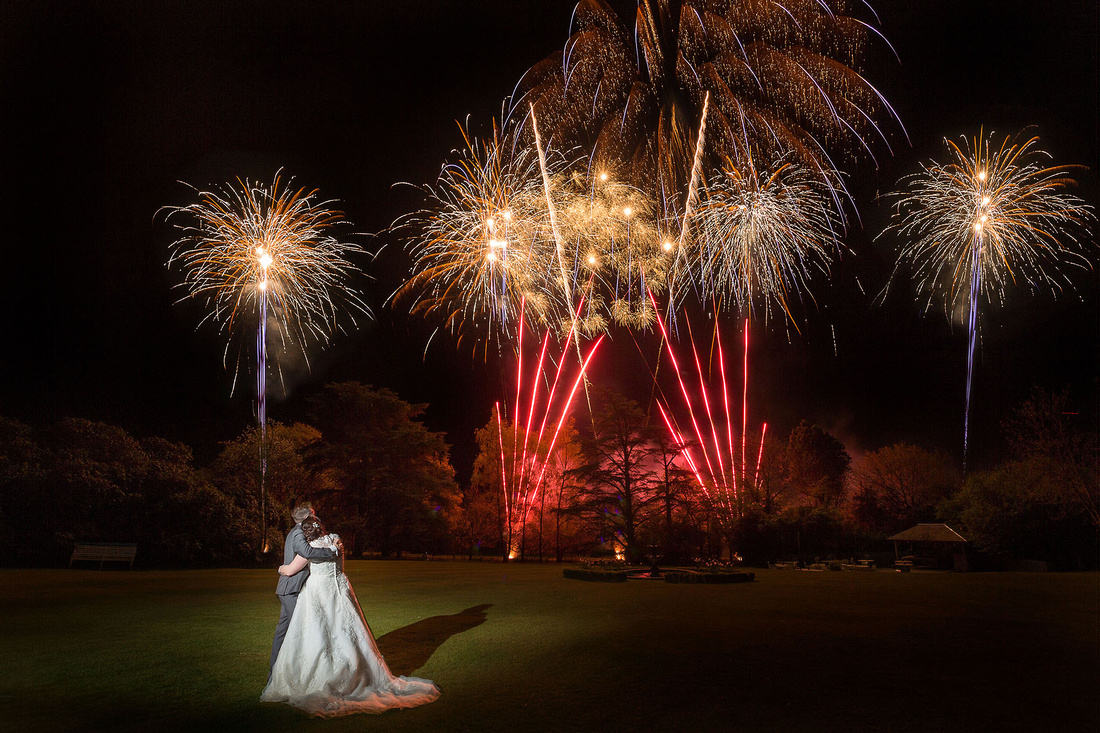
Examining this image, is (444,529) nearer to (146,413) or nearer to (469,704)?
(146,413)

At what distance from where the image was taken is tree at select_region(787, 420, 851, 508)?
56312 mm

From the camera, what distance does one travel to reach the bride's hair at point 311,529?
783 centimetres

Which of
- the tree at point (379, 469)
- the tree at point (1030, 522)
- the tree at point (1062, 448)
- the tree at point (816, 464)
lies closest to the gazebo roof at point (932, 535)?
the tree at point (1030, 522)

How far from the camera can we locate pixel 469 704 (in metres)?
7.38

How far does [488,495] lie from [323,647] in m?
44.3

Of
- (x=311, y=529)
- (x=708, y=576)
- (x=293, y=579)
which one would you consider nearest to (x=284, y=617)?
(x=293, y=579)

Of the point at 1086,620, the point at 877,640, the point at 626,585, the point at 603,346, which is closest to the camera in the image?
the point at 877,640

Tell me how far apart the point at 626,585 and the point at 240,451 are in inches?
1347

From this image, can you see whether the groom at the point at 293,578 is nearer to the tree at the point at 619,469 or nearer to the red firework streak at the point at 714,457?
the red firework streak at the point at 714,457

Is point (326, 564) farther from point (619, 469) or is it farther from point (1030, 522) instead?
point (1030, 522)

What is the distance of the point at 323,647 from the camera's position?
7.47 meters

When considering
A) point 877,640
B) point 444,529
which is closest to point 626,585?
point 877,640

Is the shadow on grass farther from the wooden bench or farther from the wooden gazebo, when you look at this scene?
the wooden gazebo

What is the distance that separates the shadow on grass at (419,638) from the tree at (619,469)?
2177cm
